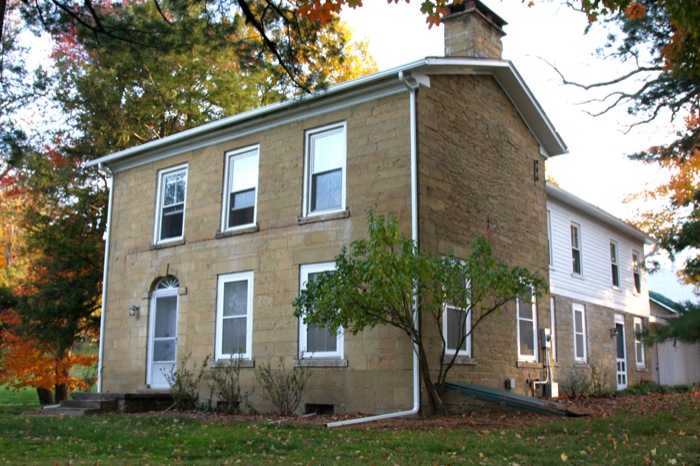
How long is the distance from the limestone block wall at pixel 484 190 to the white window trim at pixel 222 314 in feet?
13.6

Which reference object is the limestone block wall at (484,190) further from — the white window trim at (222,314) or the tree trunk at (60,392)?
the tree trunk at (60,392)

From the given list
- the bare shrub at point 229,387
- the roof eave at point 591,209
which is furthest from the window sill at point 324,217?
the roof eave at point 591,209

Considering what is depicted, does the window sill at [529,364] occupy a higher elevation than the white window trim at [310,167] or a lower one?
lower

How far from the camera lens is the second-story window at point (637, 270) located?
25359 mm

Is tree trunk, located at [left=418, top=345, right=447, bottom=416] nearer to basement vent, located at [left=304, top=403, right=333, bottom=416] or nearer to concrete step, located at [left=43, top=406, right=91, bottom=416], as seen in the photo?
basement vent, located at [left=304, top=403, right=333, bottom=416]

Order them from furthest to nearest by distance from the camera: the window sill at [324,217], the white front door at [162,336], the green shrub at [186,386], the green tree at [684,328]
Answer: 1. the white front door at [162,336]
2. the green shrub at [186,386]
3. the window sill at [324,217]
4. the green tree at [684,328]

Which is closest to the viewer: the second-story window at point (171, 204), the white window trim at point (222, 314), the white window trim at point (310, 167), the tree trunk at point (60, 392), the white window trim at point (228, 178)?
the white window trim at point (310, 167)

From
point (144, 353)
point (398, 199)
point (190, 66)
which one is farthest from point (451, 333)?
point (190, 66)

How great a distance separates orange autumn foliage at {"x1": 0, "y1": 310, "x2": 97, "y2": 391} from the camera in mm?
20781

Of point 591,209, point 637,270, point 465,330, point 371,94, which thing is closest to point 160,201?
point 371,94

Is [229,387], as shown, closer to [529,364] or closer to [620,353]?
[529,364]

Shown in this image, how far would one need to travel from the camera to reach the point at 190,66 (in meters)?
24.3

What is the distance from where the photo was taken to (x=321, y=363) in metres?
13.1

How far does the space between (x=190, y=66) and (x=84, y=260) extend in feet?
24.7
